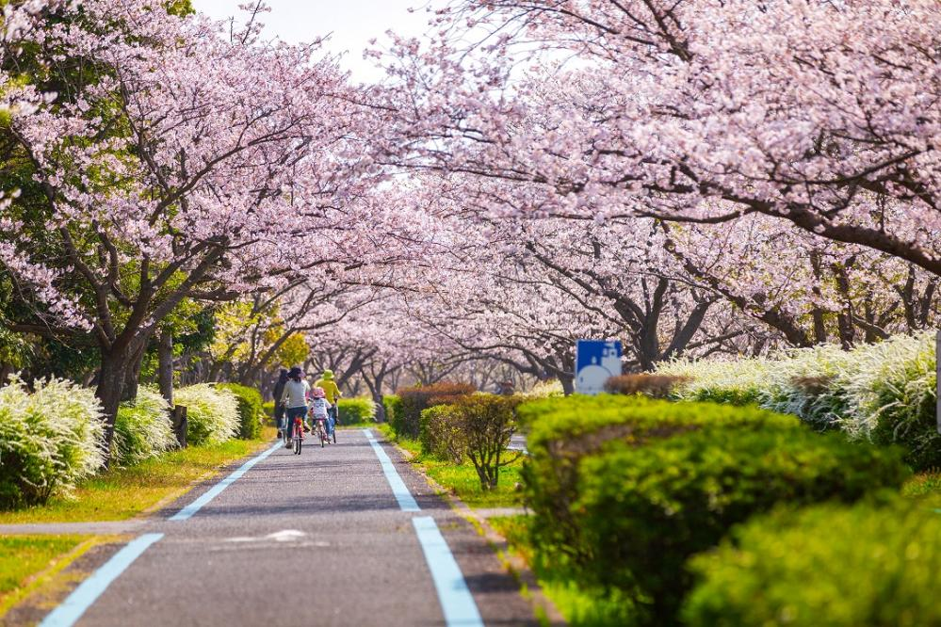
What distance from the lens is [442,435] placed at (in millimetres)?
22375

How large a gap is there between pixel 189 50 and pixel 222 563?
13.5m

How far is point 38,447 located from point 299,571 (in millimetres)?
7097

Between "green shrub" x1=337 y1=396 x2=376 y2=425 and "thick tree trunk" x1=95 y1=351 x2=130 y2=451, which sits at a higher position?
"thick tree trunk" x1=95 y1=351 x2=130 y2=451

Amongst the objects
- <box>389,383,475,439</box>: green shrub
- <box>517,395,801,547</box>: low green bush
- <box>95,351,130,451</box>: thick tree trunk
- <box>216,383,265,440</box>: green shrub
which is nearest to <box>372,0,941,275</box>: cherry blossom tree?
<box>517,395,801,547</box>: low green bush

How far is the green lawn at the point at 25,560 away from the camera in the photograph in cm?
861

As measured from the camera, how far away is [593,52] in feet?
56.4

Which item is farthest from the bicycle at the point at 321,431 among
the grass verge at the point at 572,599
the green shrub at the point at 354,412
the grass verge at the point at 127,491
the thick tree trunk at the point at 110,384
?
the green shrub at the point at 354,412

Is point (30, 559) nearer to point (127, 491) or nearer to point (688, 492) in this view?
point (688, 492)

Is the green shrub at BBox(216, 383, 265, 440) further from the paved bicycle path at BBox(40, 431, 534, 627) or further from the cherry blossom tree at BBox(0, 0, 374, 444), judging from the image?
the paved bicycle path at BBox(40, 431, 534, 627)

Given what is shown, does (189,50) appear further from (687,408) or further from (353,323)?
(353,323)

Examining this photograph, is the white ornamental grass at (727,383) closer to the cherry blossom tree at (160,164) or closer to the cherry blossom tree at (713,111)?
the cherry blossom tree at (713,111)

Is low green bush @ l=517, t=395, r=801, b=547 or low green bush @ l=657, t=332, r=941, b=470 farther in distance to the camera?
low green bush @ l=657, t=332, r=941, b=470

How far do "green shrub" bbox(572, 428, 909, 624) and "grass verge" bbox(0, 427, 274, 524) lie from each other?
8.39 metres

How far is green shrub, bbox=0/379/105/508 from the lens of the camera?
574 inches
